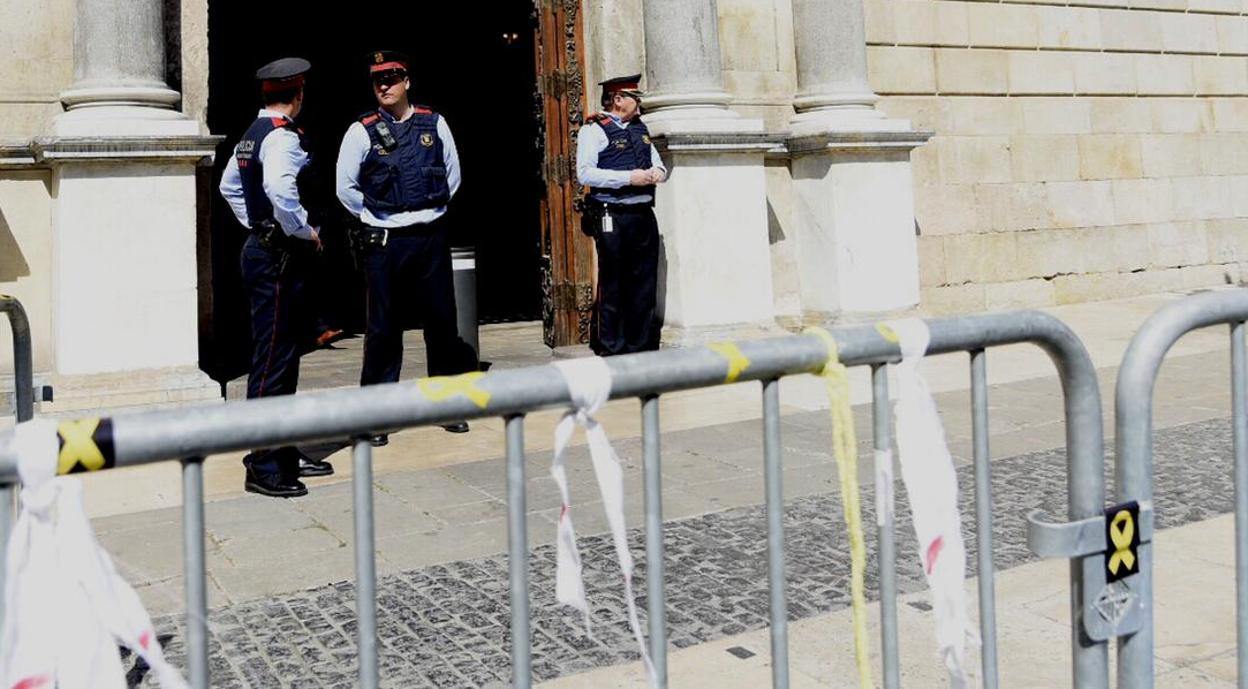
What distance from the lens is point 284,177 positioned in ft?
19.0

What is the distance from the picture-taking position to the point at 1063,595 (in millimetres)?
3998

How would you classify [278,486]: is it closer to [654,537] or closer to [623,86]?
[654,537]

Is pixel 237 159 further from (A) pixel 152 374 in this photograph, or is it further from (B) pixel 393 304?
(A) pixel 152 374

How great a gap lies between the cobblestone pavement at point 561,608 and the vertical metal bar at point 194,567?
164cm

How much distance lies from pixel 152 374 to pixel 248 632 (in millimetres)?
4265

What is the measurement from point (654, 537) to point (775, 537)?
24 centimetres

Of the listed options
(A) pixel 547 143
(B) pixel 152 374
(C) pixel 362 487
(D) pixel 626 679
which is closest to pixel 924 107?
(A) pixel 547 143

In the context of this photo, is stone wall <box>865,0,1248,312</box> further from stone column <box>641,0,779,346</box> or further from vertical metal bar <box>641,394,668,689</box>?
vertical metal bar <box>641,394,668,689</box>

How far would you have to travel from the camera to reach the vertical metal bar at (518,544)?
6.23ft

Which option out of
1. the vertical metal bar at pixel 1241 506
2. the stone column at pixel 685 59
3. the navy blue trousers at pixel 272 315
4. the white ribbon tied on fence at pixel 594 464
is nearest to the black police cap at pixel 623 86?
the stone column at pixel 685 59

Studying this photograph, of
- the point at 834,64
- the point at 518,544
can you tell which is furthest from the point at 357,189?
the point at 518,544

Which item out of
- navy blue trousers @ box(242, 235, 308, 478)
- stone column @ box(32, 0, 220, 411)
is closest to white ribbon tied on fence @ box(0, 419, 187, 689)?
navy blue trousers @ box(242, 235, 308, 478)

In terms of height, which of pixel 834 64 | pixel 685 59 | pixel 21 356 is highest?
pixel 834 64

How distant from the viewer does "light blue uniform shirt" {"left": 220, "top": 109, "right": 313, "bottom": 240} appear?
577cm
